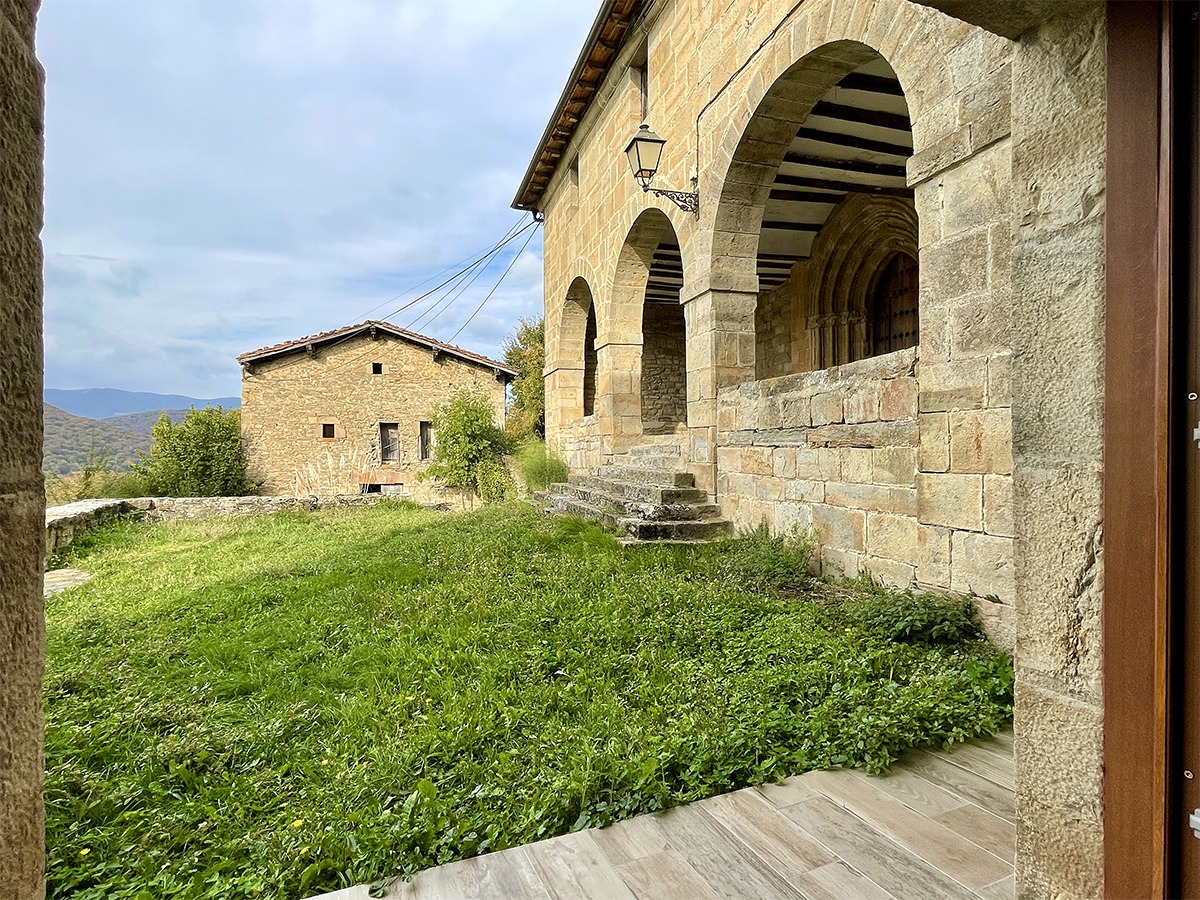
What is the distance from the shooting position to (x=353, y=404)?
675 inches

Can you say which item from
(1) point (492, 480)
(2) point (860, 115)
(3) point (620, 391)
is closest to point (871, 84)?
(2) point (860, 115)

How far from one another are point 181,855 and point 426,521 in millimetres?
7268

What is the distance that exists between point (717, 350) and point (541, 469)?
552 centimetres

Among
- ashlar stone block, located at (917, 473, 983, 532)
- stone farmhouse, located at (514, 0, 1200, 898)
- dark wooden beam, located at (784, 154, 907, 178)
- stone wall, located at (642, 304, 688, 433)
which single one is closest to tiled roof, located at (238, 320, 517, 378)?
stone wall, located at (642, 304, 688, 433)

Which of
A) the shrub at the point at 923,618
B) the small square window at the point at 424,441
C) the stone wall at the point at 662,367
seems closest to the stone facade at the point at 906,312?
the shrub at the point at 923,618

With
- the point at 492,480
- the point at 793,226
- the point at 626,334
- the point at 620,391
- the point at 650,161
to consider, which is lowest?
the point at 492,480

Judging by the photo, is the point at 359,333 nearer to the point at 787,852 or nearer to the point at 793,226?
the point at 793,226

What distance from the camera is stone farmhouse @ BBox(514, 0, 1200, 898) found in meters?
1.03

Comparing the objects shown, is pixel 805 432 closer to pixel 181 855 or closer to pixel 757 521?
pixel 757 521

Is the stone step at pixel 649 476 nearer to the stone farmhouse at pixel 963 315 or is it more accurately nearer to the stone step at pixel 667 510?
the stone farmhouse at pixel 963 315

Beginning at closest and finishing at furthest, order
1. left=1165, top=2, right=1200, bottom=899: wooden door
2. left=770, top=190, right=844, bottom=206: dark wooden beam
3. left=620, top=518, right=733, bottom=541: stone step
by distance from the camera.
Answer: left=1165, top=2, right=1200, bottom=899: wooden door < left=620, top=518, right=733, bottom=541: stone step < left=770, top=190, right=844, bottom=206: dark wooden beam

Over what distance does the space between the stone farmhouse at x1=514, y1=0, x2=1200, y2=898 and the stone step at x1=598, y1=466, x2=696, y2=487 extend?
0.06 m

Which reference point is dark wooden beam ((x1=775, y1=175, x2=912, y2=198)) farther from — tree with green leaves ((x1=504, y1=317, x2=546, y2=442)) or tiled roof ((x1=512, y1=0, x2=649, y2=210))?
tree with green leaves ((x1=504, y1=317, x2=546, y2=442))

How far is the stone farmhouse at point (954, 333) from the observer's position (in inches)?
38.8
